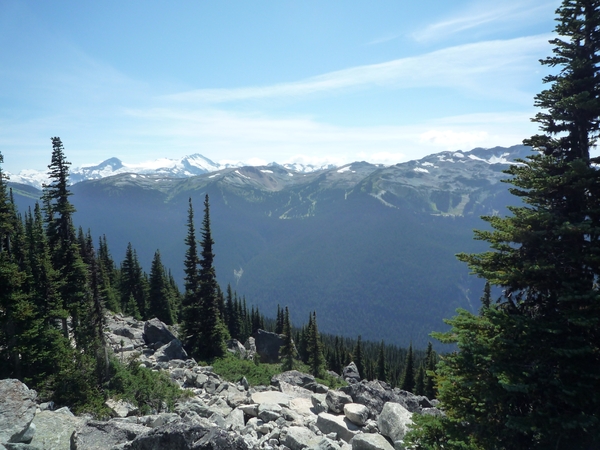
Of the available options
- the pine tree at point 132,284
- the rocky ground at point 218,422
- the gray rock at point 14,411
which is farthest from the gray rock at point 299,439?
the pine tree at point 132,284

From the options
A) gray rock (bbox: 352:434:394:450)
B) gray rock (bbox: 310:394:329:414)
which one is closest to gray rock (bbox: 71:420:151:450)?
gray rock (bbox: 352:434:394:450)

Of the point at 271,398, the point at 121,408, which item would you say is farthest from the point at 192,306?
the point at 121,408

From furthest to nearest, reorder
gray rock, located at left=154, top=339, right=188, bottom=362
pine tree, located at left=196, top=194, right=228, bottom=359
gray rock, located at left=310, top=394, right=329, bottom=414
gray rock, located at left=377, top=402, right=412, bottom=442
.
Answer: pine tree, located at left=196, top=194, right=228, bottom=359 < gray rock, located at left=154, top=339, right=188, bottom=362 < gray rock, located at left=310, top=394, right=329, bottom=414 < gray rock, located at left=377, top=402, right=412, bottom=442

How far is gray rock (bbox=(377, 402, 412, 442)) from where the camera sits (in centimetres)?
1472

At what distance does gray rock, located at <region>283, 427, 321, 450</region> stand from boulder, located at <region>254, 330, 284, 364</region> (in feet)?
161

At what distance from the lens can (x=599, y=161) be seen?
10.7 metres

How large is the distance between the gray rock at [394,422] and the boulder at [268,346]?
47689 millimetres

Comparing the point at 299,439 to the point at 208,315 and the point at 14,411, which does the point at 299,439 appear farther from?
the point at 208,315

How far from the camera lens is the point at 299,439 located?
13.3 meters

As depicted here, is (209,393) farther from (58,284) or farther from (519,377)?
→ (519,377)

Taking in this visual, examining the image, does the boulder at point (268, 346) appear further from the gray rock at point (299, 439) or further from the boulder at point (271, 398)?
the gray rock at point (299, 439)

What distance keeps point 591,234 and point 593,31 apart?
6741mm

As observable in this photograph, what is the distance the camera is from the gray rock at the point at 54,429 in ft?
34.0

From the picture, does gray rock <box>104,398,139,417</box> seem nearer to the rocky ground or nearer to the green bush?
the rocky ground
